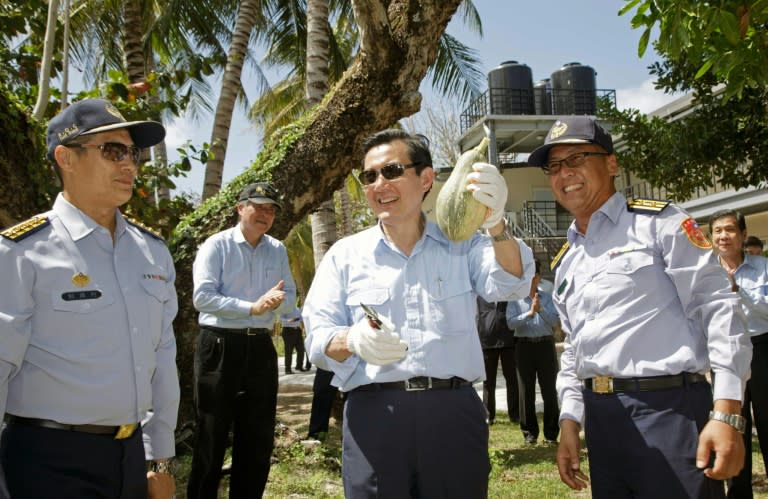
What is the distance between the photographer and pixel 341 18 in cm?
1864

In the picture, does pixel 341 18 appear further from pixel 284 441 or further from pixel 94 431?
pixel 94 431

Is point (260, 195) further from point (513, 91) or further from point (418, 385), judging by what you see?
point (513, 91)

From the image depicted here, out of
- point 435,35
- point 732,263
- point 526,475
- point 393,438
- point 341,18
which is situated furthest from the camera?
point 341,18

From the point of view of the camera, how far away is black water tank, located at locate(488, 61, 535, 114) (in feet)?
75.6

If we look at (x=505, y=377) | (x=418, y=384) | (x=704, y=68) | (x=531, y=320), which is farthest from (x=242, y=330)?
(x=505, y=377)

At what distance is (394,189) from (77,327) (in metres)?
1.36

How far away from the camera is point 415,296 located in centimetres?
277

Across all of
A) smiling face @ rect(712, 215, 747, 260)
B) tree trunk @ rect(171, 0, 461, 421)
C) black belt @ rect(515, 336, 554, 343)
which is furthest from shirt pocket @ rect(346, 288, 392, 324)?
black belt @ rect(515, 336, 554, 343)

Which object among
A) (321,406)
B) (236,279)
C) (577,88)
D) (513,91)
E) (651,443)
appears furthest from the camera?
(577,88)

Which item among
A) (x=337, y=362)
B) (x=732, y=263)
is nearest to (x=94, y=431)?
(x=337, y=362)

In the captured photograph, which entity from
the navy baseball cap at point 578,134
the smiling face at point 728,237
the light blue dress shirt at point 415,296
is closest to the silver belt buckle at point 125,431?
the light blue dress shirt at point 415,296

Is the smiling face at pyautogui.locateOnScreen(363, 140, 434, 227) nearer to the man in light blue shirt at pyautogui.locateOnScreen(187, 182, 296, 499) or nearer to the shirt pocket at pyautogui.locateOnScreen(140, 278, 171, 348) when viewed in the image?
the shirt pocket at pyautogui.locateOnScreen(140, 278, 171, 348)

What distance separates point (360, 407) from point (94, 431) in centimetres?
102

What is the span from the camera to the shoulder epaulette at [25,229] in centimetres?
250
